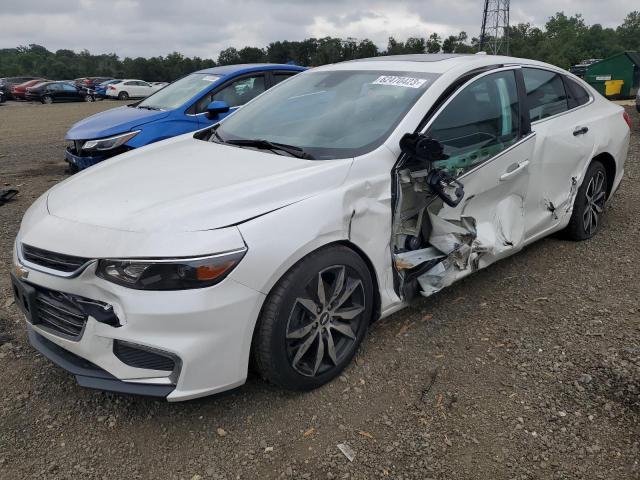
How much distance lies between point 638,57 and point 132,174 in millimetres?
19602

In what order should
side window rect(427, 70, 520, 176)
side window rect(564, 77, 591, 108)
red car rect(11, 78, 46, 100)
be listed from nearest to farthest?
1. side window rect(427, 70, 520, 176)
2. side window rect(564, 77, 591, 108)
3. red car rect(11, 78, 46, 100)

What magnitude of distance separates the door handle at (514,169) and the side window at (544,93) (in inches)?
15.4

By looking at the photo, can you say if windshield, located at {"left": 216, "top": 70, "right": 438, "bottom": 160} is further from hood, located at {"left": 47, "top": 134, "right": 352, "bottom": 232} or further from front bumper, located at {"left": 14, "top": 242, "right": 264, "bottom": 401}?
front bumper, located at {"left": 14, "top": 242, "right": 264, "bottom": 401}

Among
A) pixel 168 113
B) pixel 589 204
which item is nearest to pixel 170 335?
pixel 589 204

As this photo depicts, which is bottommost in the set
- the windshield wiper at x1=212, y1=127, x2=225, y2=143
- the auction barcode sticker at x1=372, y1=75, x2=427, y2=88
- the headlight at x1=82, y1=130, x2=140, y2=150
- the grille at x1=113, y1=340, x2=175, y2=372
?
the grille at x1=113, y1=340, x2=175, y2=372

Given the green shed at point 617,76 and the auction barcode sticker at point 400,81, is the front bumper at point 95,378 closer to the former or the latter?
the auction barcode sticker at point 400,81

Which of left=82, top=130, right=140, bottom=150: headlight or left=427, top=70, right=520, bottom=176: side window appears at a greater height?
left=427, top=70, right=520, bottom=176: side window

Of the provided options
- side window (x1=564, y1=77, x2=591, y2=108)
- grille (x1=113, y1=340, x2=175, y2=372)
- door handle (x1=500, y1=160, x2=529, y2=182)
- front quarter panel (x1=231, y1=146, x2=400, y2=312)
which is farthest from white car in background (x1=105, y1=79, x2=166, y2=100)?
grille (x1=113, y1=340, x2=175, y2=372)

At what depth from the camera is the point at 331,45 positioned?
61.1 m

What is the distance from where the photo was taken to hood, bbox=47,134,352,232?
7.84 feet

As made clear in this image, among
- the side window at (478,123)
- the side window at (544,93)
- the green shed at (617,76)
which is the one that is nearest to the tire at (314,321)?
the side window at (478,123)

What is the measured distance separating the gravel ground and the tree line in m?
49.9

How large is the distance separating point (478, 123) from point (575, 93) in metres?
1.54

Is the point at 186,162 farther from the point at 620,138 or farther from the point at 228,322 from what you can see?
the point at 620,138
